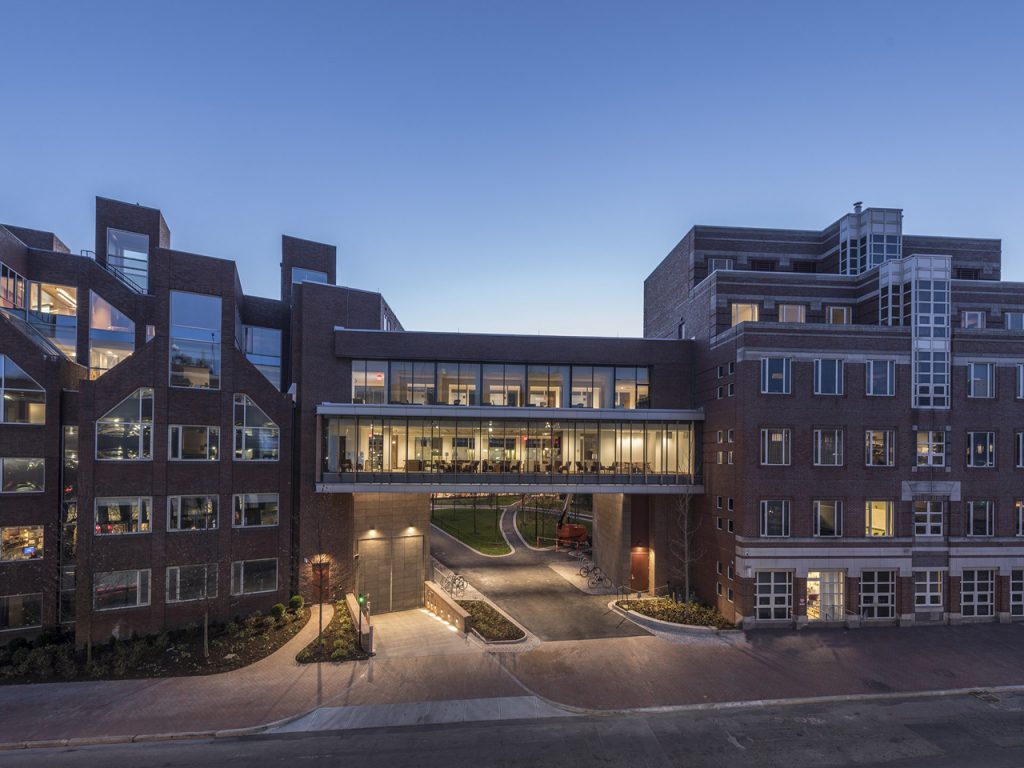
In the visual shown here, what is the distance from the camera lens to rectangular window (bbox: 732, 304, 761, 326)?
105 feet

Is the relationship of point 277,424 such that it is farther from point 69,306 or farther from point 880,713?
Answer: point 880,713

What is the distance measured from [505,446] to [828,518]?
17.3 metres

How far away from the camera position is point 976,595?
28141mm

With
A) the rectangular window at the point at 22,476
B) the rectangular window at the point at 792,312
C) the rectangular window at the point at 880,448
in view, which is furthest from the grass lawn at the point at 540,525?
the rectangular window at the point at 22,476

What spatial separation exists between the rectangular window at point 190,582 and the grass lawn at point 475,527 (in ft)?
75.9

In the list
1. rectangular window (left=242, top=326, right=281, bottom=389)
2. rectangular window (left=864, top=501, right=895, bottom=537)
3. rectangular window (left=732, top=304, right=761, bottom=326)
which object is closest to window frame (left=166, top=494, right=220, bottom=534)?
rectangular window (left=242, top=326, right=281, bottom=389)

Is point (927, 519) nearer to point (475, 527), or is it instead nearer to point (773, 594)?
point (773, 594)

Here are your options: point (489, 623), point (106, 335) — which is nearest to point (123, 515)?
point (106, 335)

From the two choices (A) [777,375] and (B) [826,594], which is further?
(A) [777,375]

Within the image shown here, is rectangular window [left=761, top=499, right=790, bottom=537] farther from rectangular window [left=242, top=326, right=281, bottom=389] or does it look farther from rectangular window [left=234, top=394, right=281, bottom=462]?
rectangular window [left=242, top=326, right=281, bottom=389]

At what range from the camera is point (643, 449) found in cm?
Answer: 3219

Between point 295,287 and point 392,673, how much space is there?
70.2ft

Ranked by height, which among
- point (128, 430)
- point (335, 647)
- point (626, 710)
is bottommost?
point (335, 647)

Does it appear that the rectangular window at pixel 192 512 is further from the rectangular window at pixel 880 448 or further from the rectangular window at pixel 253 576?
the rectangular window at pixel 880 448
